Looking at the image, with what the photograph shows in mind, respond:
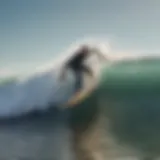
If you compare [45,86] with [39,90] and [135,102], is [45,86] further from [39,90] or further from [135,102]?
[135,102]

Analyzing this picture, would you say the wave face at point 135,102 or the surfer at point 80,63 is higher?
the surfer at point 80,63

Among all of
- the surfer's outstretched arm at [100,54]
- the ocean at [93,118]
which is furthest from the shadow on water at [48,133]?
the surfer's outstretched arm at [100,54]

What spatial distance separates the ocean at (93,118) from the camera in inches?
40.7

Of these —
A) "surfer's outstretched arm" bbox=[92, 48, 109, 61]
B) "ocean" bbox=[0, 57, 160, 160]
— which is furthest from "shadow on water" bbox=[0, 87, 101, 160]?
"surfer's outstretched arm" bbox=[92, 48, 109, 61]

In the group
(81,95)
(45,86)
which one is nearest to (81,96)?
(81,95)

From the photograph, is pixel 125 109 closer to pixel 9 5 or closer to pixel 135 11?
pixel 135 11

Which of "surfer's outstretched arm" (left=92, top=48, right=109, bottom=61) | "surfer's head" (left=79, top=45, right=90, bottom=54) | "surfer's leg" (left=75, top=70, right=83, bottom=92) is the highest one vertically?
"surfer's head" (left=79, top=45, right=90, bottom=54)

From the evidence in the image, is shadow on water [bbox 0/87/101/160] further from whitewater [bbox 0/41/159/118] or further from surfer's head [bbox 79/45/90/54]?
surfer's head [bbox 79/45/90/54]

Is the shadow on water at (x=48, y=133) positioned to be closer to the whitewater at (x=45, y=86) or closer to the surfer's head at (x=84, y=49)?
the whitewater at (x=45, y=86)

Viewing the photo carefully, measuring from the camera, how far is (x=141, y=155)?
103cm

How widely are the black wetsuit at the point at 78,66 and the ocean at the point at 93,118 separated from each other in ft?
0.10

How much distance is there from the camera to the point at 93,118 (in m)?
1.04

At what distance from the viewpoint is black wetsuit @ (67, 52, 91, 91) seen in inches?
41.0

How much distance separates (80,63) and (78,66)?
1 cm
